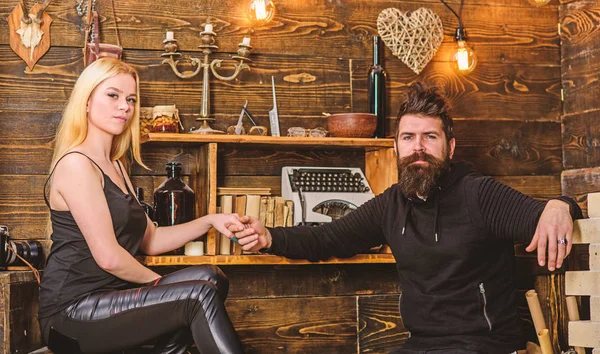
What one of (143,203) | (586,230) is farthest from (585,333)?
(143,203)

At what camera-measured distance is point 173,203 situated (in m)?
3.43

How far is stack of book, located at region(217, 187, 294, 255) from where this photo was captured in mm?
3457

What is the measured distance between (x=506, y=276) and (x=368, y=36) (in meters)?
1.54

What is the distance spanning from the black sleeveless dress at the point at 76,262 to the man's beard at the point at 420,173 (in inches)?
40.8

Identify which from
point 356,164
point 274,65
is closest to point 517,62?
point 356,164

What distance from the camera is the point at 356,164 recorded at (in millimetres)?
3967

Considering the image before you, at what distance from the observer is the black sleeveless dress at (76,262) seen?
2809 millimetres

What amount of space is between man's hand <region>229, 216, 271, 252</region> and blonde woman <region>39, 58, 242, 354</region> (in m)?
0.04

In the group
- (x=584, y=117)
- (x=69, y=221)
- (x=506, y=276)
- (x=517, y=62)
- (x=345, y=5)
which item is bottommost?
(x=506, y=276)

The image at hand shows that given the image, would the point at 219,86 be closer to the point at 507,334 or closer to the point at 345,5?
the point at 345,5

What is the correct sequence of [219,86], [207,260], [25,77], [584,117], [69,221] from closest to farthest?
1. [69,221]
2. [207,260]
3. [25,77]
4. [219,86]
5. [584,117]

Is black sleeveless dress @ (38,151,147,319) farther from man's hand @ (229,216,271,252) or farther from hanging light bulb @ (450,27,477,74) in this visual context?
hanging light bulb @ (450,27,477,74)

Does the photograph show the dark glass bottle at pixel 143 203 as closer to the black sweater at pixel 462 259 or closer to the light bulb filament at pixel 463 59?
the black sweater at pixel 462 259

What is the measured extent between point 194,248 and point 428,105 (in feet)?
3.75
